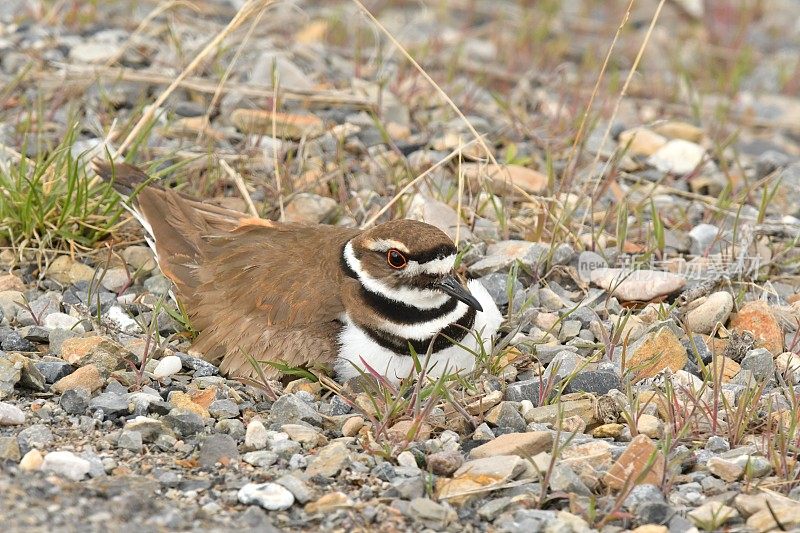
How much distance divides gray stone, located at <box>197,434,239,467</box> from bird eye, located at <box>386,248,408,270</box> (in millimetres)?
1023

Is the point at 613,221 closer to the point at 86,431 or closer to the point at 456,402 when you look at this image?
the point at 456,402

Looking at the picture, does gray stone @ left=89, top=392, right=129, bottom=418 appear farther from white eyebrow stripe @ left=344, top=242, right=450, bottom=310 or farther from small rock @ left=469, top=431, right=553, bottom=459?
small rock @ left=469, top=431, right=553, bottom=459

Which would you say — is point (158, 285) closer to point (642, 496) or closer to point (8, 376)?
point (8, 376)

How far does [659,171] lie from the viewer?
6.97 metres

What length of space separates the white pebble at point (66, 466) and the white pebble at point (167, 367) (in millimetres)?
864

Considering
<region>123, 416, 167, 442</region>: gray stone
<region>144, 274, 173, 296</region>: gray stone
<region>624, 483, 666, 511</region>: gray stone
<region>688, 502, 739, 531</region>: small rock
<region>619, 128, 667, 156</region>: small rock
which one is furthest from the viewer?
<region>619, 128, 667, 156</region>: small rock

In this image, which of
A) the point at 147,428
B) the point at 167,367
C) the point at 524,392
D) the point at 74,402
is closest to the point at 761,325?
the point at 524,392

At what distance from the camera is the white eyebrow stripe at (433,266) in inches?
181

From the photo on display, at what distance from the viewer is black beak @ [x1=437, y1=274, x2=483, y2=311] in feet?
14.9

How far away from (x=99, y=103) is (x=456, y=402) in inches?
142

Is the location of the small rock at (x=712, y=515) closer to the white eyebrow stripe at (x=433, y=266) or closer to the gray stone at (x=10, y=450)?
the white eyebrow stripe at (x=433, y=266)

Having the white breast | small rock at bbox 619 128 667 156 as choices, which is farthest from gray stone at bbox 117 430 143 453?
small rock at bbox 619 128 667 156

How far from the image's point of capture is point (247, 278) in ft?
16.4

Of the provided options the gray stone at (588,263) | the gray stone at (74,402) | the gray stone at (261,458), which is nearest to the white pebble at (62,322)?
the gray stone at (74,402)
